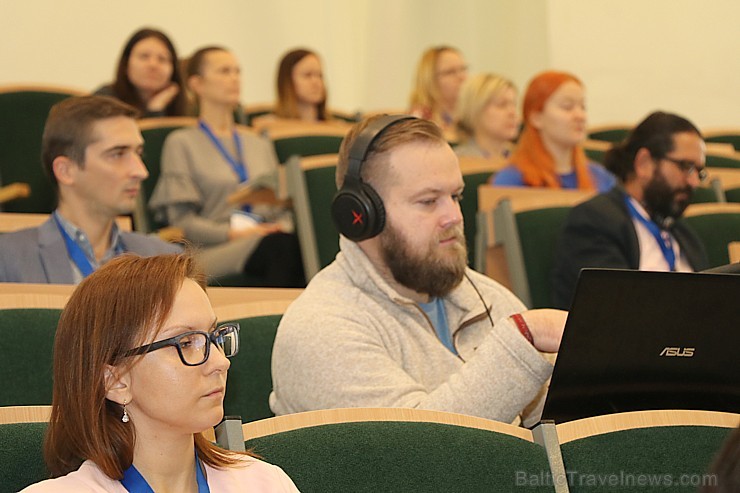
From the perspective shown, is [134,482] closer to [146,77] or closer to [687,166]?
[687,166]

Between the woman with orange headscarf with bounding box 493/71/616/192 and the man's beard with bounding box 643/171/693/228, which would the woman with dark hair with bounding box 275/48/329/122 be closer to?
the woman with orange headscarf with bounding box 493/71/616/192

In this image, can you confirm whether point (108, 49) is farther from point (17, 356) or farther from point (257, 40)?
point (17, 356)

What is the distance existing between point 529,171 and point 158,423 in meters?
2.62

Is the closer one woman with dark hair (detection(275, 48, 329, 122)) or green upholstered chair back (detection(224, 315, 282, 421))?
green upholstered chair back (detection(224, 315, 282, 421))

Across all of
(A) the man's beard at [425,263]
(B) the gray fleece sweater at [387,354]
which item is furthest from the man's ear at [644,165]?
(A) the man's beard at [425,263]

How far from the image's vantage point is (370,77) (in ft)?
22.6

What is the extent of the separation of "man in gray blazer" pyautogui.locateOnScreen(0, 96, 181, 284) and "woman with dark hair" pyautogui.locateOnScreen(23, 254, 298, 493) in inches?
50.5

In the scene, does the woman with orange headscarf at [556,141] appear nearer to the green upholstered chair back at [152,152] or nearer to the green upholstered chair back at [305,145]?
the green upholstered chair back at [305,145]

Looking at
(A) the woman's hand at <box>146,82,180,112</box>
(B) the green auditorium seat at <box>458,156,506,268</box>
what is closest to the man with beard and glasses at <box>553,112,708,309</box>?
(B) the green auditorium seat at <box>458,156,506,268</box>

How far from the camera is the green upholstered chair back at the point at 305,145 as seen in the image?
13.5 ft

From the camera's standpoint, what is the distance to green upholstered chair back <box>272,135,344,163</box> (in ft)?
13.5

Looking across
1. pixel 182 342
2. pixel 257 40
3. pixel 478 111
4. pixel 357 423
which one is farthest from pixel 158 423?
pixel 257 40

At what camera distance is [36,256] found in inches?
107

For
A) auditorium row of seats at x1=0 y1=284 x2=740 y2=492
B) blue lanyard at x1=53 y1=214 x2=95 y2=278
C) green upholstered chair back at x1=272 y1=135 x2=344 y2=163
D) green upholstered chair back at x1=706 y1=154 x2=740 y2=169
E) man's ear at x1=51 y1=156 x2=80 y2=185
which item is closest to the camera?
auditorium row of seats at x1=0 y1=284 x2=740 y2=492
